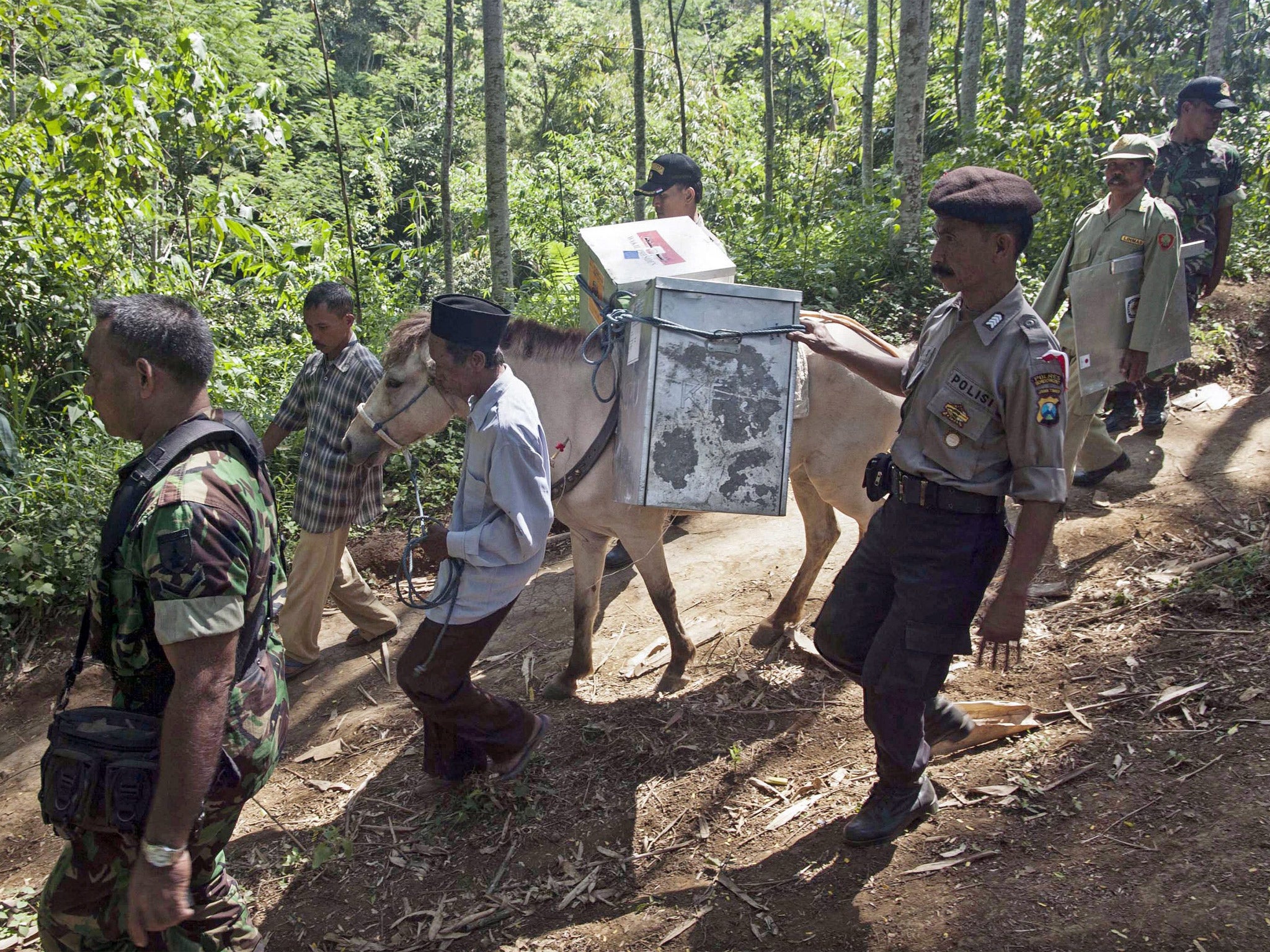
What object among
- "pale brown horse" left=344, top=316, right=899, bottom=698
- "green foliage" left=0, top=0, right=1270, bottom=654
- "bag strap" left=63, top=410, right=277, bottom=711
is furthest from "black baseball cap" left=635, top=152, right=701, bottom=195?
"bag strap" left=63, top=410, right=277, bottom=711

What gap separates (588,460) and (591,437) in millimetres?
130

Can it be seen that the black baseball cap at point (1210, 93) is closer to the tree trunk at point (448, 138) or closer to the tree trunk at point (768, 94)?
the tree trunk at point (768, 94)

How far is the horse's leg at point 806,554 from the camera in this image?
16.5ft

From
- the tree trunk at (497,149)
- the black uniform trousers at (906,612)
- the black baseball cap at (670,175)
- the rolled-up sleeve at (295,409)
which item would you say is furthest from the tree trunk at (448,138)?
the black uniform trousers at (906,612)

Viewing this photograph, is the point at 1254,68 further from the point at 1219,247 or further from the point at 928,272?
the point at 1219,247

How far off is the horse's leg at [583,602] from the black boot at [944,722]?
176 centimetres

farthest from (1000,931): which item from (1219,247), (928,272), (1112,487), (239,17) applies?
(239,17)

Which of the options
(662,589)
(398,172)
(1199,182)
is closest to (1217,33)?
(1199,182)

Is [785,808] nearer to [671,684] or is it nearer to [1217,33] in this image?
[671,684]

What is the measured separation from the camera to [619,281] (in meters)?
4.05

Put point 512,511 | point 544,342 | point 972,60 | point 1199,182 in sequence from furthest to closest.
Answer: point 972,60 → point 1199,182 → point 544,342 → point 512,511

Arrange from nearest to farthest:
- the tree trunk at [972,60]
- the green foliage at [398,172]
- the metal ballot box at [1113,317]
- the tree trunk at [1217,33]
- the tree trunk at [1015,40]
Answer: the metal ballot box at [1113,317], the green foliage at [398,172], the tree trunk at [972,60], the tree trunk at [1217,33], the tree trunk at [1015,40]

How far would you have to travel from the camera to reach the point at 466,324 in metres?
3.25

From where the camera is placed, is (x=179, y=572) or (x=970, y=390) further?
(x=970, y=390)
